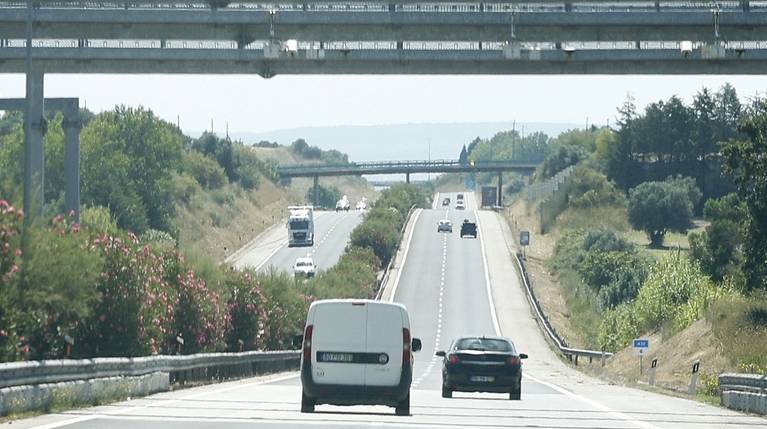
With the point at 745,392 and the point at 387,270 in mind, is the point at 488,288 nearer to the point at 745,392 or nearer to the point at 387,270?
the point at 387,270

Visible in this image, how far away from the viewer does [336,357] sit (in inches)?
1054

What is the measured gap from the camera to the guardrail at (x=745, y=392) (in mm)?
30828

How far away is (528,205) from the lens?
588ft

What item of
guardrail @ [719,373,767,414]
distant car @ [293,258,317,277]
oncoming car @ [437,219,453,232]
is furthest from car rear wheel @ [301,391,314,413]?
oncoming car @ [437,219,453,232]

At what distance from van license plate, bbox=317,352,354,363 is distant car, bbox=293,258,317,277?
289ft

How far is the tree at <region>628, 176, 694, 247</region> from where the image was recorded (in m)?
141

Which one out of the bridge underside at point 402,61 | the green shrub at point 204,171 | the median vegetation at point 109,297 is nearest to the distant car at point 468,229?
the green shrub at point 204,171

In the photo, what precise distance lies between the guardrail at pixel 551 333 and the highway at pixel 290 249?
16923 mm

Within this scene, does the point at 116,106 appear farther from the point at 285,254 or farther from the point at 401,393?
the point at 401,393

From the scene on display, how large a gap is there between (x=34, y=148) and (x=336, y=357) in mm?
17224

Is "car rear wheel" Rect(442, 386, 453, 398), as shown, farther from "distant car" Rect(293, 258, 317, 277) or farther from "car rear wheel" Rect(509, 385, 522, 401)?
"distant car" Rect(293, 258, 317, 277)

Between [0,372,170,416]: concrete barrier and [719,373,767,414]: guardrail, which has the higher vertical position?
[0,372,170,416]: concrete barrier

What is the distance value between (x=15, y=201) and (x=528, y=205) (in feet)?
479

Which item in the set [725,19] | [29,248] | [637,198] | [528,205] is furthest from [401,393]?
[528,205]
